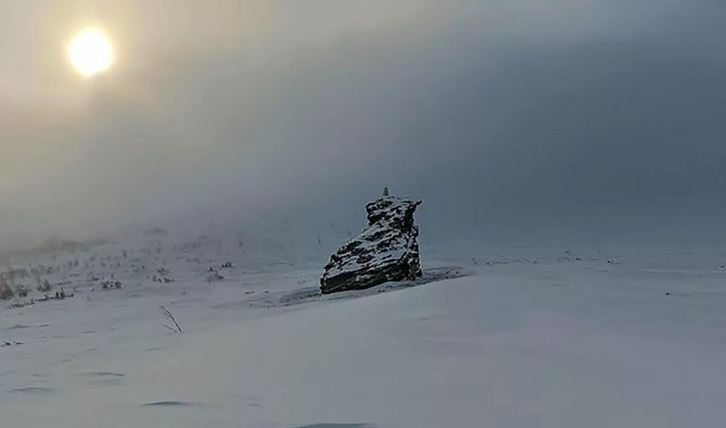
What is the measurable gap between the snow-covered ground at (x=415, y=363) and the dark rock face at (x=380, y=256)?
1.18 metres

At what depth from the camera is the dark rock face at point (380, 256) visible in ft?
29.3

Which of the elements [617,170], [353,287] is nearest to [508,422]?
[353,287]

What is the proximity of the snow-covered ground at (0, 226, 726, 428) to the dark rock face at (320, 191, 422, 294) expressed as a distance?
1.18m

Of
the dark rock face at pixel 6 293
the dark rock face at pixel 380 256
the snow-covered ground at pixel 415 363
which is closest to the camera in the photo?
the snow-covered ground at pixel 415 363

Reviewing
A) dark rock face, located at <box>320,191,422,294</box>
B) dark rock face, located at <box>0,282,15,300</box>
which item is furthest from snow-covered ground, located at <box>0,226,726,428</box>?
dark rock face, located at <box>0,282,15,300</box>

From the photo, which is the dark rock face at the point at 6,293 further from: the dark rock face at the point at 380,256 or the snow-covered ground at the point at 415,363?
the dark rock face at the point at 380,256

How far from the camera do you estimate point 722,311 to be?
520cm

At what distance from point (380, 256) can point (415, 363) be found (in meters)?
5.70

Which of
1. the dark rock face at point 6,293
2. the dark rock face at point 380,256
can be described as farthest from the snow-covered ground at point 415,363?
the dark rock face at point 6,293

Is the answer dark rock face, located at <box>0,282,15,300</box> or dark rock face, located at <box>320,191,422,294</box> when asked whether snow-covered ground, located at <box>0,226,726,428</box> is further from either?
dark rock face, located at <box>0,282,15,300</box>

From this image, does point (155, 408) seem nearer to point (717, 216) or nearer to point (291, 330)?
point (291, 330)

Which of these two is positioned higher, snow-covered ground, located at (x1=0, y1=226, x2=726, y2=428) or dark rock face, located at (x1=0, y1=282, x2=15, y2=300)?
dark rock face, located at (x1=0, y1=282, x2=15, y2=300)

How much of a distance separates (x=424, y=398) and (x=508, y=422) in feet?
1.52

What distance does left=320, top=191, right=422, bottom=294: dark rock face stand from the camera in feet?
29.3
